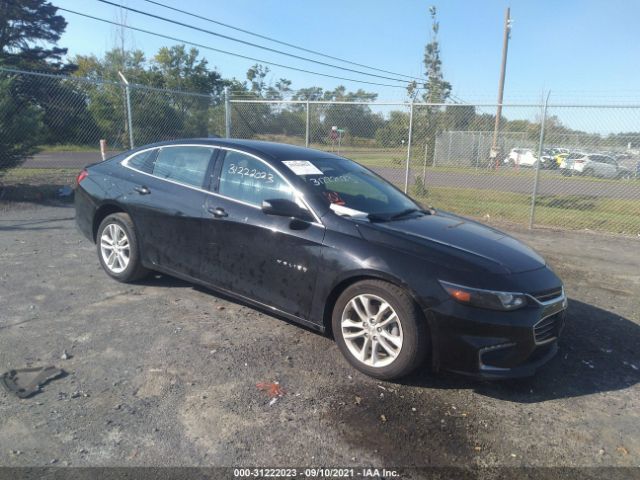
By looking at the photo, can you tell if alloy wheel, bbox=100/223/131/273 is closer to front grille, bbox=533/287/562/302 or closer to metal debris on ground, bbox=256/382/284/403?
metal debris on ground, bbox=256/382/284/403

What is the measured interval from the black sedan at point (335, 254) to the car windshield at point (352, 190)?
0.02 metres

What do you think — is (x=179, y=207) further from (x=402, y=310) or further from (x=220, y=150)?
(x=402, y=310)

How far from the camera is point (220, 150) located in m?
4.61

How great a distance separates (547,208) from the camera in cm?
1205

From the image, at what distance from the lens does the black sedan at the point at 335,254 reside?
3258 mm

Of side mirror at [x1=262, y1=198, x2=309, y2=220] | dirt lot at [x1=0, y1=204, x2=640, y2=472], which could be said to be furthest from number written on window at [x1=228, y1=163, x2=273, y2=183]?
dirt lot at [x1=0, y1=204, x2=640, y2=472]

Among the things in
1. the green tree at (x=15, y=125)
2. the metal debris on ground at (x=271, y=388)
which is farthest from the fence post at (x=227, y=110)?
the metal debris on ground at (x=271, y=388)

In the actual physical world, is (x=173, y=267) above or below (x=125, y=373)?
above

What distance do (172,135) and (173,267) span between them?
8.93 m

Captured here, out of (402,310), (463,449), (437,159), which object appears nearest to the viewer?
(463,449)

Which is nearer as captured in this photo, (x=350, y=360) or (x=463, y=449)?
(x=463, y=449)

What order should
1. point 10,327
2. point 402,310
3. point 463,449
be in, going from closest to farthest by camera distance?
point 463,449 → point 402,310 → point 10,327

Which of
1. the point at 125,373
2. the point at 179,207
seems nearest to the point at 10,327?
the point at 125,373

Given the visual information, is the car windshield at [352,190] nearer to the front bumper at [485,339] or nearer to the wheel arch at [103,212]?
the front bumper at [485,339]
